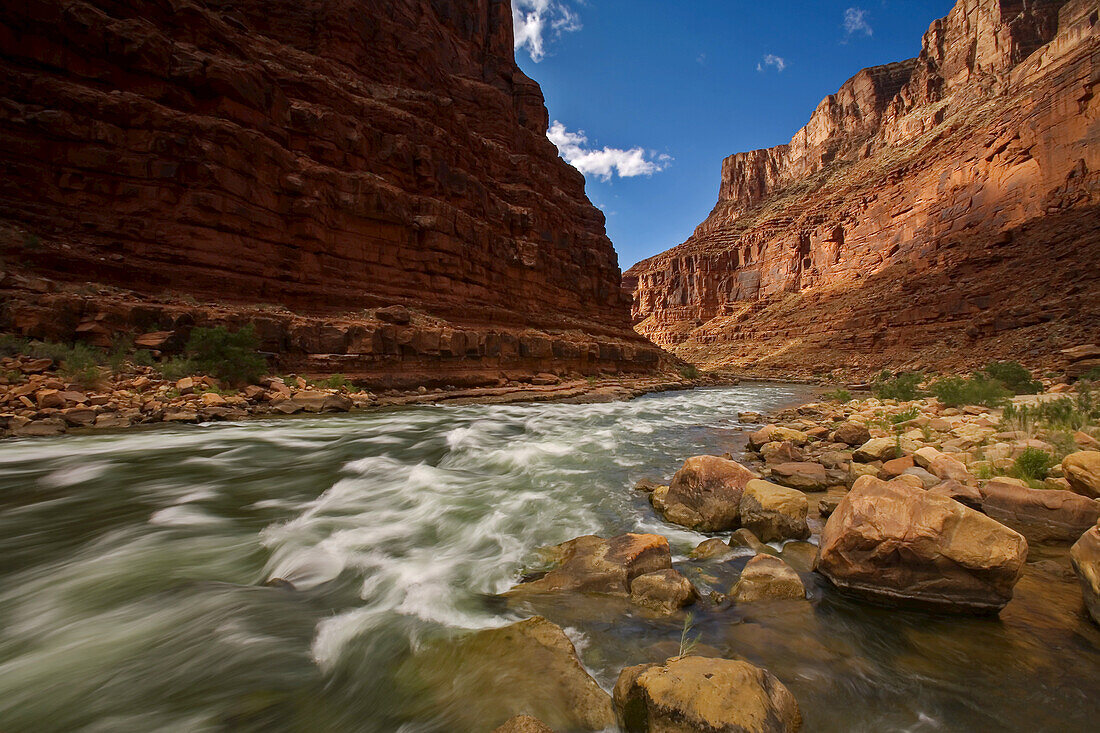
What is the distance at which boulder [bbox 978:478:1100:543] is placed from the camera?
336cm

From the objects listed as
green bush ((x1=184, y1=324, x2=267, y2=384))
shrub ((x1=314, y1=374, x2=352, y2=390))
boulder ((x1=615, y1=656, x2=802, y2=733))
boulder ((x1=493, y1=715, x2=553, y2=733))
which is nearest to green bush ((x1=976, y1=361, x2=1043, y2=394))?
boulder ((x1=615, y1=656, x2=802, y2=733))

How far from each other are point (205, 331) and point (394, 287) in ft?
29.1

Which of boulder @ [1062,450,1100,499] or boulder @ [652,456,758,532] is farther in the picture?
boulder @ [652,456,758,532]

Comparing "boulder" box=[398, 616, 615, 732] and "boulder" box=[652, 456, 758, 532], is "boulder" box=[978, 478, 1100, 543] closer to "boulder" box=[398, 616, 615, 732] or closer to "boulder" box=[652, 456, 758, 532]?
"boulder" box=[652, 456, 758, 532]

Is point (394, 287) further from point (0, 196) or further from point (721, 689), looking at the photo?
point (721, 689)

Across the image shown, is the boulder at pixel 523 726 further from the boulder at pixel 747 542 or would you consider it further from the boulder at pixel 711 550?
the boulder at pixel 747 542

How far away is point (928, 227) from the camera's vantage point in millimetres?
38969

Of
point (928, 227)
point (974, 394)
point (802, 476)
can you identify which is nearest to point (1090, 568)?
point (802, 476)

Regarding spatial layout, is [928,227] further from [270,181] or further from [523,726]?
[523,726]

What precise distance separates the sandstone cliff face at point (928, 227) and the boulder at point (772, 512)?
77.4 ft

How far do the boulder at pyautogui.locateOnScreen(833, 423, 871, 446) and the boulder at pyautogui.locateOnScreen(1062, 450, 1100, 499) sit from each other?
3.15 metres

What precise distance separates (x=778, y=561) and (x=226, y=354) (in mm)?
13279

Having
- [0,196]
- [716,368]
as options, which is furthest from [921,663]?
[716,368]

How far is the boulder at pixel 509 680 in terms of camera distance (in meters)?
1.85
